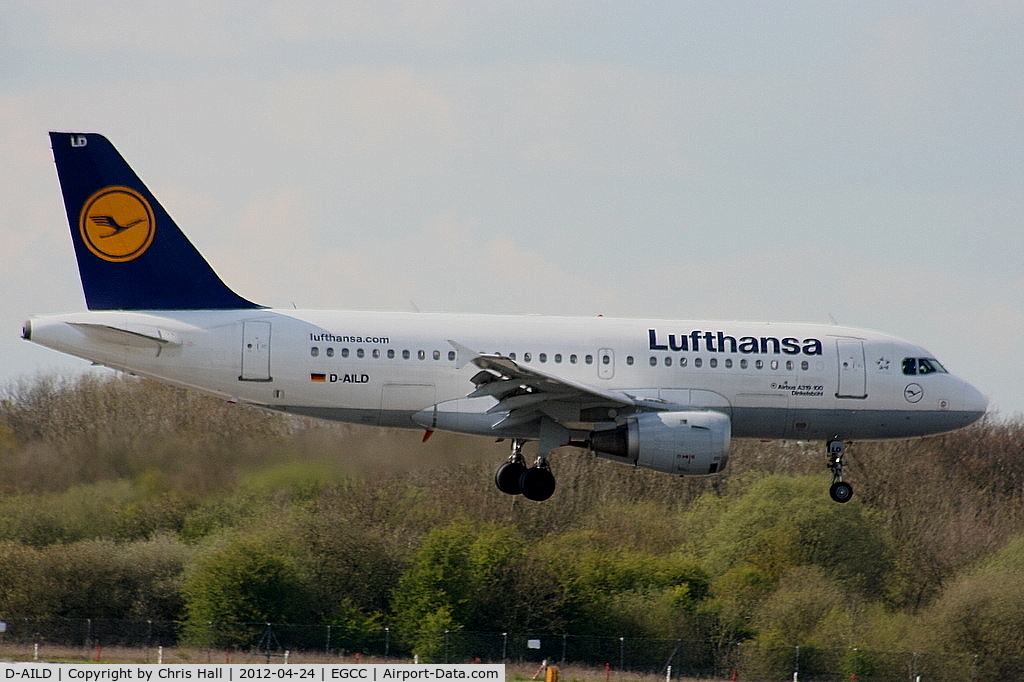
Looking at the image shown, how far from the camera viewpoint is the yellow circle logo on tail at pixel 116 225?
33.1m

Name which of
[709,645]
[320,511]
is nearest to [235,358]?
[320,511]

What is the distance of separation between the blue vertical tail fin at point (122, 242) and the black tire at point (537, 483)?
6.64 meters

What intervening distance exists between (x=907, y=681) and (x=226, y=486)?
70.7 ft

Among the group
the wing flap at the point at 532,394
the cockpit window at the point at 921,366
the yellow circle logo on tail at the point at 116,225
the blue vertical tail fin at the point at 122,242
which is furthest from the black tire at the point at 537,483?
the yellow circle logo on tail at the point at 116,225

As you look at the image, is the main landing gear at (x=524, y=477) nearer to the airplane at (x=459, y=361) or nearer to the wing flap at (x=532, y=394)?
the airplane at (x=459, y=361)

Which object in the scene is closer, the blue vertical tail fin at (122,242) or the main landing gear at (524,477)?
the blue vertical tail fin at (122,242)

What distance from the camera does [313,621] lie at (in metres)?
51.0

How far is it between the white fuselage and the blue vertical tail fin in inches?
20.6

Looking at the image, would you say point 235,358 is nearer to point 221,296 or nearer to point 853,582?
point 221,296

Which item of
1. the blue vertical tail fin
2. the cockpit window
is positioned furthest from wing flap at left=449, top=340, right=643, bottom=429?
the cockpit window

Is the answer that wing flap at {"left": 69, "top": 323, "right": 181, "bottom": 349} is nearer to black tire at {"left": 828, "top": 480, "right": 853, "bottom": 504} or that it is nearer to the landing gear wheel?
the landing gear wheel

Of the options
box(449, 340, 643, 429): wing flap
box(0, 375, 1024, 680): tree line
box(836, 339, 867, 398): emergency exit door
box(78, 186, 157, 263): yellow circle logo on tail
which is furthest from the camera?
box(0, 375, 1024, 680): tree line

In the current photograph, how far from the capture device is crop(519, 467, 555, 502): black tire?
3316 centimetres

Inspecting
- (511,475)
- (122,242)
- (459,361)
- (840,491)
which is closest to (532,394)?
(459,361)
